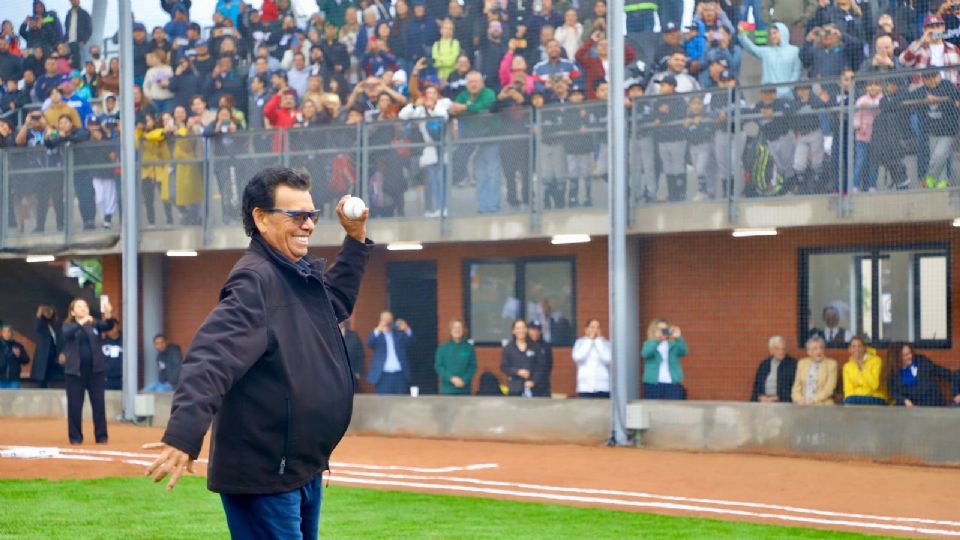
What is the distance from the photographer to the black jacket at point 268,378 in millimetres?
4355

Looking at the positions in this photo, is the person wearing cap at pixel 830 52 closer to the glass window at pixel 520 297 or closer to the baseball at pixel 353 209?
the glass window at pixel 520 297

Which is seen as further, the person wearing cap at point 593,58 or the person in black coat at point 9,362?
the person in black coat at point 9,362

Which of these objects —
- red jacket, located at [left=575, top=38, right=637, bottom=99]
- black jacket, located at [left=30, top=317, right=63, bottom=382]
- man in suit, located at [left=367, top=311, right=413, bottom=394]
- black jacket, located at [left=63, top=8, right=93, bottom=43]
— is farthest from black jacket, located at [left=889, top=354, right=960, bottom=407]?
black jacket, located at [left=30, top=317, right=63, bottom=382]

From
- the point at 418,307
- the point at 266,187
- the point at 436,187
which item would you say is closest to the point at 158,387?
the point at 418,307

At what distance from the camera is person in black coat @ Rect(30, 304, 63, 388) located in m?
22.4

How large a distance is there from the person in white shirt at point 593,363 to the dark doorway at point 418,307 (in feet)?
7.17

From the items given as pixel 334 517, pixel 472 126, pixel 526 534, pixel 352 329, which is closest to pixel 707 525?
pixel 526 534

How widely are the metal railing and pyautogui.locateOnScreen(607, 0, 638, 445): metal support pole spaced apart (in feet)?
0.71

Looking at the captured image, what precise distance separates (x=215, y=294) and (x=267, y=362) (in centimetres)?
1776

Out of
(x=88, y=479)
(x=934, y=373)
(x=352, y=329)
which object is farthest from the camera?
(x=352, y=329)

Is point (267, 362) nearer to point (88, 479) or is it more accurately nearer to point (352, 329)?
point (88, 479)

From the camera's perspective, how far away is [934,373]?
15.4 metres

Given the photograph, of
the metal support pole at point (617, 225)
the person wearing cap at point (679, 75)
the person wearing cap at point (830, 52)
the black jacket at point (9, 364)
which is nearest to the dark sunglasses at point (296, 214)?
the person wearing cap at point (830, 52)

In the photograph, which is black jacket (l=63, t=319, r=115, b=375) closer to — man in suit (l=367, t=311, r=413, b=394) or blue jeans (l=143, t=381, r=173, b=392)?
man in suit (l=367, t=311, r=413, b=394)
